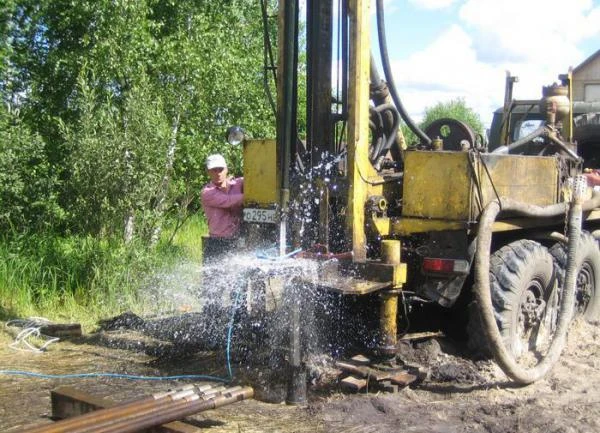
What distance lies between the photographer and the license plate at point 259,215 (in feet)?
19.8

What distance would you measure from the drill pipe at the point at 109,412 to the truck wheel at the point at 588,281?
13.6 ft

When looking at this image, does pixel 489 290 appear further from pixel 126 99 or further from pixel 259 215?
pixel 126 99

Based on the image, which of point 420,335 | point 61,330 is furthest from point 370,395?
point 61,330

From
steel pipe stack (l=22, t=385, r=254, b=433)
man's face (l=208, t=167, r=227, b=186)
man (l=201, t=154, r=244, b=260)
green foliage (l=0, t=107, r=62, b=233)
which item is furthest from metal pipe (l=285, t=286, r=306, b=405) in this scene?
green foliage (l=0, t=107, r=62, b=233)

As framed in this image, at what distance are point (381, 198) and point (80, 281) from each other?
4.17 meters

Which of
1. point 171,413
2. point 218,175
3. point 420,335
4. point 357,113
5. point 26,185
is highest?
point 357,113

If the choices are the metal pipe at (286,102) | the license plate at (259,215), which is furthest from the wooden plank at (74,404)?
the license plate at (259,215)

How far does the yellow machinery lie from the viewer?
17.5 ft

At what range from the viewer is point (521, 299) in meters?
5.87

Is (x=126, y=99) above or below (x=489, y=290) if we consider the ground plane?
above

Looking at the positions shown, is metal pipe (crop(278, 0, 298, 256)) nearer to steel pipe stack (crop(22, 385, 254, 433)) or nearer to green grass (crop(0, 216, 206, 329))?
steel pipe stack (crop(22, 385, 254, 433))

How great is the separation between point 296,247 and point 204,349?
145cm

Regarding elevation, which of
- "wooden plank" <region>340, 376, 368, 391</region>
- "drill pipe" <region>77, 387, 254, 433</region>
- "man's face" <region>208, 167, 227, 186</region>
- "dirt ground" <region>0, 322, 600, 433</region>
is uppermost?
"man's face" <region>208, 167, 227, 186</region>

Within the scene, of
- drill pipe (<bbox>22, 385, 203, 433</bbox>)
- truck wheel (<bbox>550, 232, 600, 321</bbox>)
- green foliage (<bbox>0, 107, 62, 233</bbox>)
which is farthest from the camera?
green foliage (<bbox>0, 107, 62, 233</bbox>)
